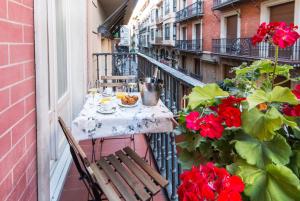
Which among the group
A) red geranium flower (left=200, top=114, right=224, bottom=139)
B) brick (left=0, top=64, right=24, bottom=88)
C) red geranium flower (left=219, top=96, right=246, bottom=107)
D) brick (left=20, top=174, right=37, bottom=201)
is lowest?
brick (left=20, top=174, right=37, bottom=201)

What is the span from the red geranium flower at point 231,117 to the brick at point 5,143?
690mm

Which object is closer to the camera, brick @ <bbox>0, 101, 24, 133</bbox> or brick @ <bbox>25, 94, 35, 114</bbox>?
brick @ <bbox>0, 101, 24, 133</bbox>

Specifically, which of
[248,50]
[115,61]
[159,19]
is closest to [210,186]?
[115,61]

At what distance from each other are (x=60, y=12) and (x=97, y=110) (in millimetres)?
991

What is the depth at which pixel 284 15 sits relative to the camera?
31.6 feet

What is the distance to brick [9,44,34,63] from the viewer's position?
1111 mm

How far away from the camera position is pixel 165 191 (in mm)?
2227

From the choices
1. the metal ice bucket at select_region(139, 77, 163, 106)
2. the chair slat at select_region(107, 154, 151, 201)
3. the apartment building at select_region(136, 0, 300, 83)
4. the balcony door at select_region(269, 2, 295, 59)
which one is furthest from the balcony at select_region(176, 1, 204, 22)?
the chair slat at select_region(107, 154, 151, 201)

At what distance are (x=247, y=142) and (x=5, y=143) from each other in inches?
30.0

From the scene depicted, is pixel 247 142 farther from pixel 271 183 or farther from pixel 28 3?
pixel 28 3

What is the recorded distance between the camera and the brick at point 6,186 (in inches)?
39.7

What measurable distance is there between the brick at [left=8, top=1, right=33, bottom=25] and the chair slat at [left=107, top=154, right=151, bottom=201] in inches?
37.7

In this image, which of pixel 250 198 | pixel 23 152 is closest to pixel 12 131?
pixel 23 152

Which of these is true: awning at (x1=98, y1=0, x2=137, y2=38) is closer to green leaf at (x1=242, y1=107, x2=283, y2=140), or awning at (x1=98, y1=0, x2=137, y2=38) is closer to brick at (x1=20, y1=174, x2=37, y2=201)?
brick at (x1=20, y1=174, x2=37, y2=201)
